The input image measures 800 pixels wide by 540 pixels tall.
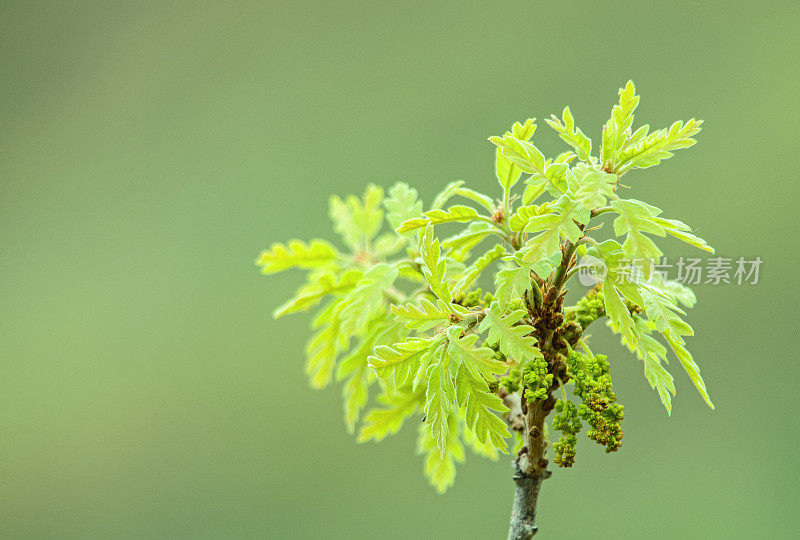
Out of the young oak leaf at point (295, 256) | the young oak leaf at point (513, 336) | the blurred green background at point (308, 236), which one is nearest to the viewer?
the young oak leaf at point (513, 336)

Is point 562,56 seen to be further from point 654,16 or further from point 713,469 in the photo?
point 713,469

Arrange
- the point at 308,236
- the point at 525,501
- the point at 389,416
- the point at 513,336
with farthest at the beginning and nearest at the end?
1. the point at 308,236
2. the point at 389,416
3. the point at 525,501
4. the point at 513,336

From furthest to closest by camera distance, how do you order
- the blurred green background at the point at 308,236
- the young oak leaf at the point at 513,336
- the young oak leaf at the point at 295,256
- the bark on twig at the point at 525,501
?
the blurred green background at the point at 308,236
the young oak leaf at the point at 295,256
the bark on twig at the point at 525,501
the young oak leaf at the point at 513,336

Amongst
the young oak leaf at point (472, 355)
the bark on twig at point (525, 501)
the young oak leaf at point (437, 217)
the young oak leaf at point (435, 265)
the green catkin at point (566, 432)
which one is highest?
the young oak leaf at point (437, 217)

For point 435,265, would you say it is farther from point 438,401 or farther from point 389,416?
point 389,416

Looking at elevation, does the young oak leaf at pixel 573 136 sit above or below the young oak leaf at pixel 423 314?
above

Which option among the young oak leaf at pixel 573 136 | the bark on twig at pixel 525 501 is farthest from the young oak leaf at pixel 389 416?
the young oak leaf at pixel 573 136

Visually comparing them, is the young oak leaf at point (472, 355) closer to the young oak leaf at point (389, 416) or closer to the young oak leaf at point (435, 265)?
the young oak leaf at point (435, 265)

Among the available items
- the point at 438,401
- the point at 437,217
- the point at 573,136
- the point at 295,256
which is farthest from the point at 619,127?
the point at 295,256

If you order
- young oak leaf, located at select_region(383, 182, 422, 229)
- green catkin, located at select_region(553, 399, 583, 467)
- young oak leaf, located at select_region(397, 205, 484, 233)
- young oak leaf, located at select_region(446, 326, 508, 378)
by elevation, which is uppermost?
young oak leaf, located at select_region(383, 182, 422, 229)

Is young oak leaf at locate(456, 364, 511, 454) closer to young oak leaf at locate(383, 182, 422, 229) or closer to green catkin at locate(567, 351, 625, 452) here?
green catkin at locate(567, 351, 625, 452)

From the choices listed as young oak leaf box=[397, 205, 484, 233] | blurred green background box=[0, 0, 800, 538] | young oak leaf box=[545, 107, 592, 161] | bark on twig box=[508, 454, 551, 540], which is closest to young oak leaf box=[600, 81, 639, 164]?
young oak leaf box=[545, 107, 592, 161]
